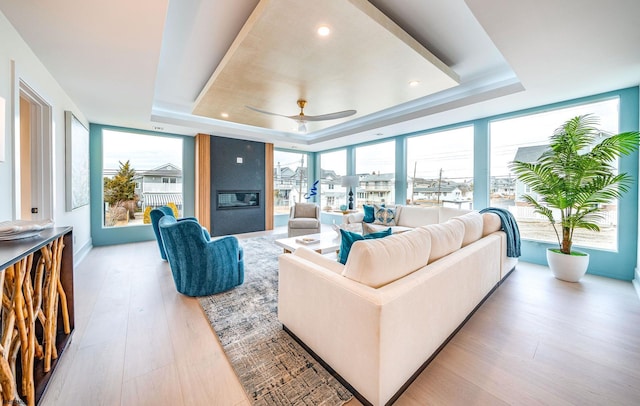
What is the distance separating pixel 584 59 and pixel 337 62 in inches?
94.7

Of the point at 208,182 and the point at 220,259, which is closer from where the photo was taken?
the point at 220,259

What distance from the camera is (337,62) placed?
248cm

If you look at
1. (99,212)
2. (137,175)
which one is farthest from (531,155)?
(99,212)

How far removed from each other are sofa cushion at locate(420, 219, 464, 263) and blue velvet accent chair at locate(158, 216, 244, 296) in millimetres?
2059

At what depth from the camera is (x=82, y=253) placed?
393 cm

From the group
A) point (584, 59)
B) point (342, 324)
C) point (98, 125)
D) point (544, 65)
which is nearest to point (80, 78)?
point (98, 125)

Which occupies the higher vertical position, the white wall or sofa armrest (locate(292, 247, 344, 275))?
the white wall

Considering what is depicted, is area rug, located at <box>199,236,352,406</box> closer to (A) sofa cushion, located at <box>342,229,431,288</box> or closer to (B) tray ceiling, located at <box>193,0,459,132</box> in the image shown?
(A) sofa cushion, located at <box>342,229,431,288</box>

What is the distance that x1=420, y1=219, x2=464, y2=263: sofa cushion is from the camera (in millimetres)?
1782

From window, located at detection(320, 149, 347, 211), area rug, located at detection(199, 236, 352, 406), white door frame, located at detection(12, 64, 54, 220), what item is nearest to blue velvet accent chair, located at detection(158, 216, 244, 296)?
area rug, located at detection(199, 236, 352, 406)

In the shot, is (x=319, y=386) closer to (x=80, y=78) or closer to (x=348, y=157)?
(x=80, y=78)

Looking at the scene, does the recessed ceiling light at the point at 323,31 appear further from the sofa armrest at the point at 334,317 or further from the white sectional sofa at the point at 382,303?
the sofa armrest at the point at 334,317

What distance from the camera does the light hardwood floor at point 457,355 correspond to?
1375 millimetres

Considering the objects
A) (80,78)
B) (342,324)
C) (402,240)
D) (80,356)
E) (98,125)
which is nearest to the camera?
(342,324)
